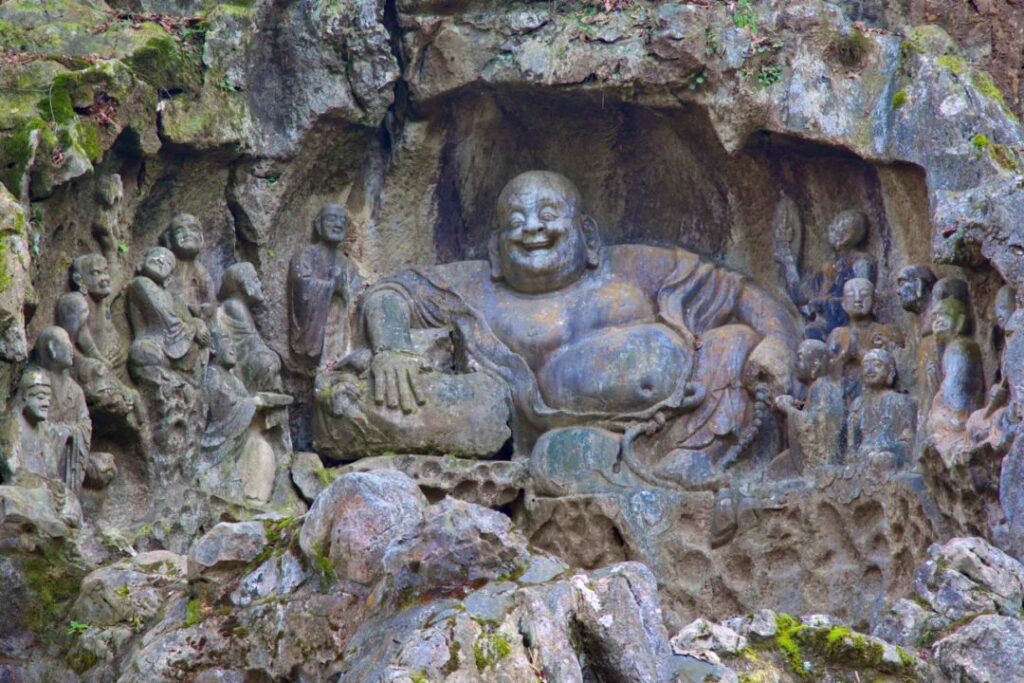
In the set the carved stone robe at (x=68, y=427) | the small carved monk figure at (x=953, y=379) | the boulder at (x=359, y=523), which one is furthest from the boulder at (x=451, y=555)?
the carved stone robe at (x=68, y=427)

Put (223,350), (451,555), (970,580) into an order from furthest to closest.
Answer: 1. (223,350)
2. (970,580)
3. (451,555)

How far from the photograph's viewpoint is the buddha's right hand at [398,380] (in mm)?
19469

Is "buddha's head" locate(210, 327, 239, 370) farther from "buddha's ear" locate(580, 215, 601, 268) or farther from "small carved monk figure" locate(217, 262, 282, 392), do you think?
"buddha's ear" locate(580, 215, 601, 268)

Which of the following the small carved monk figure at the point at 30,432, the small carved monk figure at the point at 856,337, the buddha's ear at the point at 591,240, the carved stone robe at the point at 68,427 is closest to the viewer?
the small carved monk figure at the point at 30,432

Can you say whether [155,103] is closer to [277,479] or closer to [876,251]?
[277,479]

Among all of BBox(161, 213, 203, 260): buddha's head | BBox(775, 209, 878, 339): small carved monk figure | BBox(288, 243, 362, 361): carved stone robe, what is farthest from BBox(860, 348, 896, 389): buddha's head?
BBox(161, 213, 203, 260): buddha's head

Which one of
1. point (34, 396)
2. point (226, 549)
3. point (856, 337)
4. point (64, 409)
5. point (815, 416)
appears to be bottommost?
point (226, 549)

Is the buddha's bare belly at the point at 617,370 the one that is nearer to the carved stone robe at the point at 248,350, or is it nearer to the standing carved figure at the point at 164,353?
the carved stone robe at the point at 248,350

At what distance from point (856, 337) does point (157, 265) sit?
183 inches

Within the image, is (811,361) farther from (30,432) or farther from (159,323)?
(30,432)

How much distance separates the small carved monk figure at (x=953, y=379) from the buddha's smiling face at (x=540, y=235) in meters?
2.83

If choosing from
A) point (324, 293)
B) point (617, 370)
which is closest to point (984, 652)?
point (617, 370)

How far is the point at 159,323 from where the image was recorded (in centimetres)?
1908

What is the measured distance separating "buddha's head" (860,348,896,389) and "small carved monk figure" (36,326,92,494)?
5.01 m
